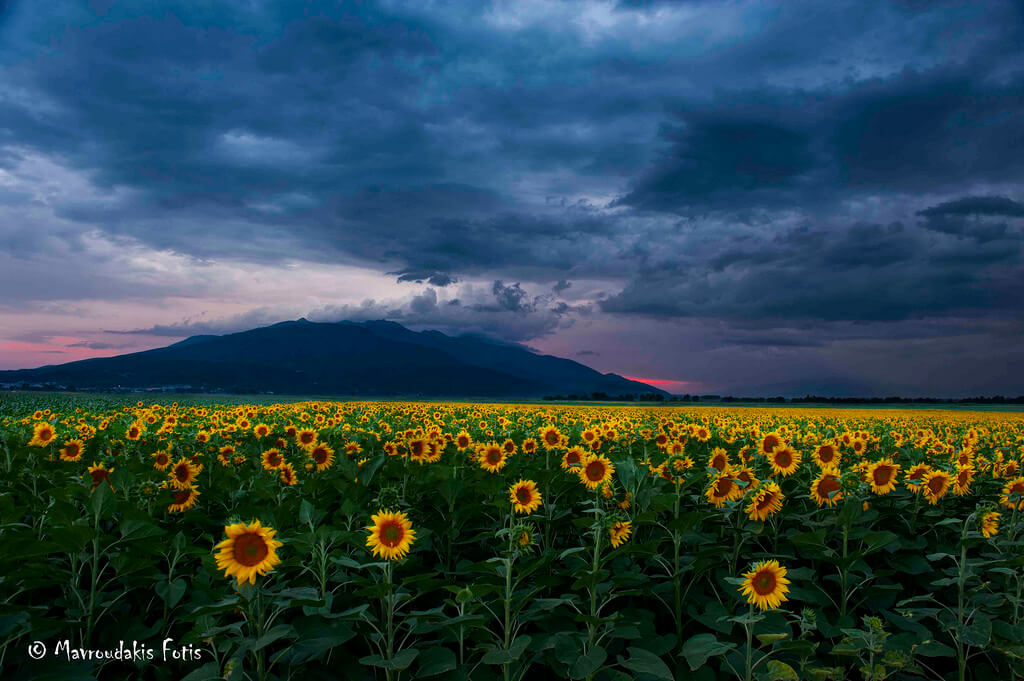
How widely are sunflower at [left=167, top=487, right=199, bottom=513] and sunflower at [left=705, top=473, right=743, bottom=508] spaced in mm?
5235

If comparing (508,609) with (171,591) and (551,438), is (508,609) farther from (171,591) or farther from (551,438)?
(551,438)

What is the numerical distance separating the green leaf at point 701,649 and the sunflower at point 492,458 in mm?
4040

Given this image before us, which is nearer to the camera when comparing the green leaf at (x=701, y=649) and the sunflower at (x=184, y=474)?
the green leaf at (x=701, y=649)

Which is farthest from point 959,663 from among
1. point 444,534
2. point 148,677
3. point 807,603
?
point 148,677

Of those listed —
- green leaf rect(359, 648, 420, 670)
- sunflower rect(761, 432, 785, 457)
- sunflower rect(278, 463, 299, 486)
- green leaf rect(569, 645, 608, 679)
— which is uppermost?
sunflower rect(761, 432, 785, 457)

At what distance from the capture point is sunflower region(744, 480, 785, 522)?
5759 millimetres

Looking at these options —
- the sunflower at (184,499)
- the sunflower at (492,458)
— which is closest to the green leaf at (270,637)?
the sunflower at (184,499)

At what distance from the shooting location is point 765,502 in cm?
→ 598

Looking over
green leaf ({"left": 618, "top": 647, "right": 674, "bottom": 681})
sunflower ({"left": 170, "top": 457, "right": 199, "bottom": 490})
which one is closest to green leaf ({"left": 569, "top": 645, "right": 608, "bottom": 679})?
green leaf ({"left": 618, "top": 647, "right": 674, "bottom": 681})

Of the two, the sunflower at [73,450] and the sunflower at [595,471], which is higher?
the sunflower at [595,471]

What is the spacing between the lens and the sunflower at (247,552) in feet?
11.7

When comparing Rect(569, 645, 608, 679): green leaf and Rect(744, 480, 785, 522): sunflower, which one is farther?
Rect(744, 480, 785, 522): sunflower

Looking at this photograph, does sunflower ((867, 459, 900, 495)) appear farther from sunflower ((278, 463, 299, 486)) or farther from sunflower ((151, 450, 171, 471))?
sunflower ((151, 450, 171, 471))

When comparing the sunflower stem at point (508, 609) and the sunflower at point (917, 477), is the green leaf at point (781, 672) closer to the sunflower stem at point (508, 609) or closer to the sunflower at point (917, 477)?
the sunflower stem at point (508, 609)
